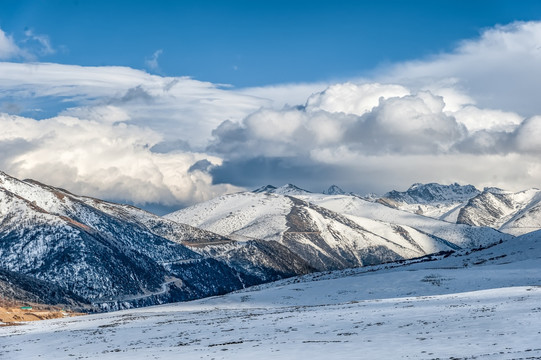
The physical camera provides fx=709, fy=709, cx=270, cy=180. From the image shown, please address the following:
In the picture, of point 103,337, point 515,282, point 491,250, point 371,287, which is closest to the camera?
point 103,337

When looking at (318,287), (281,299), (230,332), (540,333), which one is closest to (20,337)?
(230,332)

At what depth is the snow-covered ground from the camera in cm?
4697

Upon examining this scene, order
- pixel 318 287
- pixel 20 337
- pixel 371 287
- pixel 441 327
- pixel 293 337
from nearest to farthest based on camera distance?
pixel 441 327 → pixel 293 337 → pixel 20 337 → pixel 371 287 → pixel 318 287

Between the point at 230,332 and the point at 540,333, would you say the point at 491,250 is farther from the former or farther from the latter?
the point at 540,333

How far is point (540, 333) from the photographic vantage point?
46188 mm

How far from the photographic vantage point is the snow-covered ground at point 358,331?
46969 millimetres

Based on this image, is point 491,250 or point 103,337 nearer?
point 103,337

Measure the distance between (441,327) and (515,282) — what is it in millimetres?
48810

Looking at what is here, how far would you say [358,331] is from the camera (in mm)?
58750

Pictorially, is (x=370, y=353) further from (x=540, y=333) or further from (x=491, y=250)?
(x=491, y=250)

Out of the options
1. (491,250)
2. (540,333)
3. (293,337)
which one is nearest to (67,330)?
(293,337)

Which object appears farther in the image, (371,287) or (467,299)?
(371,287)

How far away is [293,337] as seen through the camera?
5981 cm

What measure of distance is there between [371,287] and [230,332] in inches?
1877
